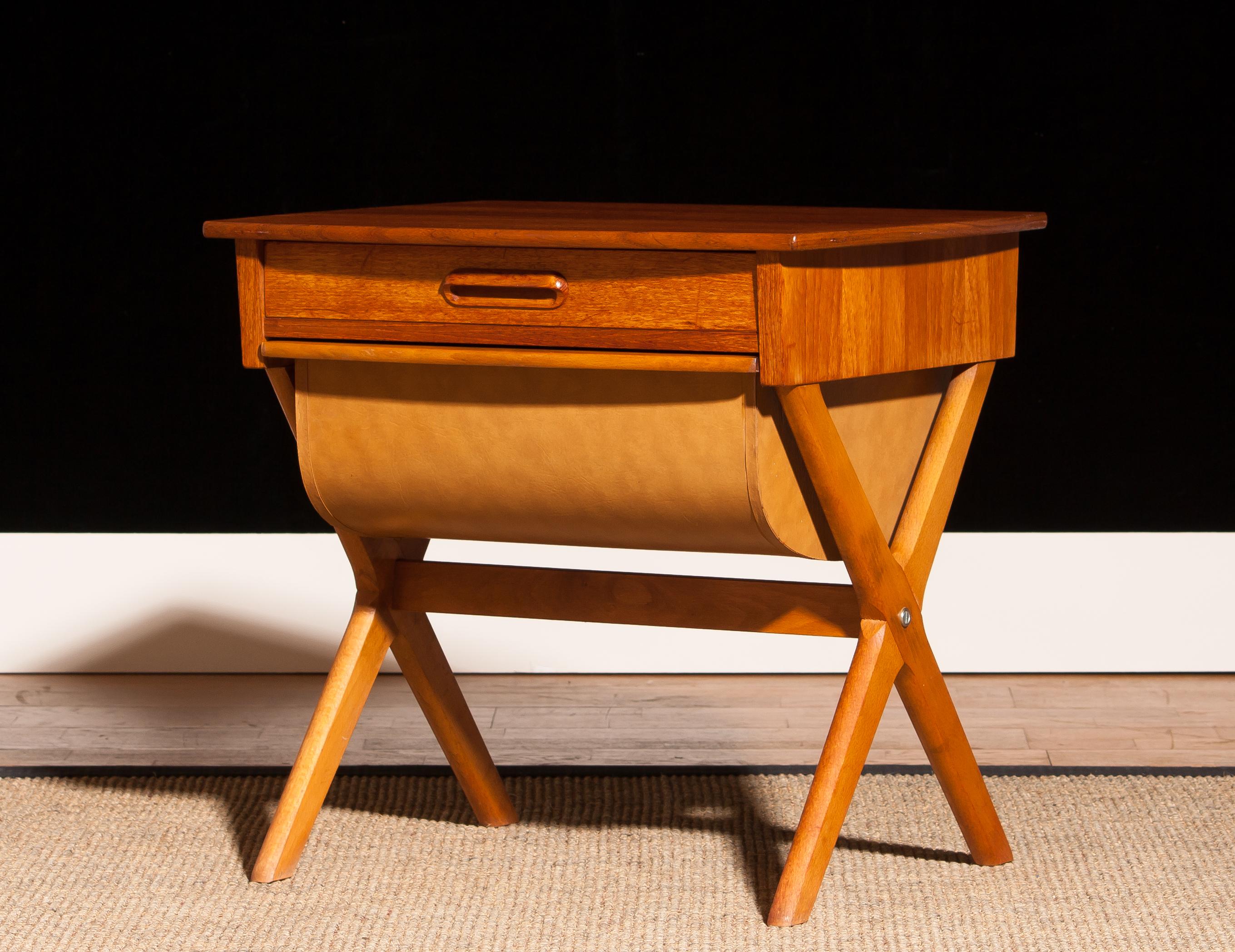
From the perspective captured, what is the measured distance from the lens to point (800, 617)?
167 centimetres

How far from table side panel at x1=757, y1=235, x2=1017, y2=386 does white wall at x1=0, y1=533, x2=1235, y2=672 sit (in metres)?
1.02

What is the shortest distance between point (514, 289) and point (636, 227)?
0.13 m

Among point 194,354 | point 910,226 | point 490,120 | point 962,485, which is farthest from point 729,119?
point 910,226

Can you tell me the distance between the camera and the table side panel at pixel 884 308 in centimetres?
140

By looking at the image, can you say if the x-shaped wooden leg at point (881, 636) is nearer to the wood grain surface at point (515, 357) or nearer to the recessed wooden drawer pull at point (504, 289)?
the wood grain surface at point (515, 357)

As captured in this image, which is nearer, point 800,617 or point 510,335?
point 510,335

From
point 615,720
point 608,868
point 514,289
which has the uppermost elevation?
point 514,289

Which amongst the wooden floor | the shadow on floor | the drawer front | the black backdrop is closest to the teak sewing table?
the drawer front

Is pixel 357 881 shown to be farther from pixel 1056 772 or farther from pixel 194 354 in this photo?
pixel 194 354

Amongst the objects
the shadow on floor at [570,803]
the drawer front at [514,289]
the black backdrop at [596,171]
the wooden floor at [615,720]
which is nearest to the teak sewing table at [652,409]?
the drawer front at [514,289]

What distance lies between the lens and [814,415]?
146cm

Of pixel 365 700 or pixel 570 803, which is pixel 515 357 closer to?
pixel 365 700

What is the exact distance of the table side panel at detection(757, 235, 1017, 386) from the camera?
1.40 metres

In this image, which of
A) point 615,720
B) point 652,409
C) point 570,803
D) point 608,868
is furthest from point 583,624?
point 652,409
